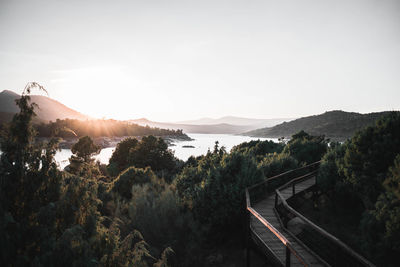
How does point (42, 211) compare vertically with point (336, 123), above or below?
below

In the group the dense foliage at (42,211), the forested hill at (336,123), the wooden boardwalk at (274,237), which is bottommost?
the wooden boardwalk at (274,237)

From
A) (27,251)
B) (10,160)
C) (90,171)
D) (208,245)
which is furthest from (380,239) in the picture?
(10,160)

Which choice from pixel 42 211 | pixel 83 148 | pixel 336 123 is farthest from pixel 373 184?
pixel 336 123

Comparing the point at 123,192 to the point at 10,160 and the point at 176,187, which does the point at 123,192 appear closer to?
the point at 176,187

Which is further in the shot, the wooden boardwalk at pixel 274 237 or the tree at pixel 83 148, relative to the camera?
the tree at pixel 83 148

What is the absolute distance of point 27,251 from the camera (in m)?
4.43

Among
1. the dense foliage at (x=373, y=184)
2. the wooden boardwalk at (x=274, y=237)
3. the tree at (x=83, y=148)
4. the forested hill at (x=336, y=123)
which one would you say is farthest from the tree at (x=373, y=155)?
the forested hill at (x=336, y=123)

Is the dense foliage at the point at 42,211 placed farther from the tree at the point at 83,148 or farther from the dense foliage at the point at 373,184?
the tree at the point at 83,148

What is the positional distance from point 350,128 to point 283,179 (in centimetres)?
8167

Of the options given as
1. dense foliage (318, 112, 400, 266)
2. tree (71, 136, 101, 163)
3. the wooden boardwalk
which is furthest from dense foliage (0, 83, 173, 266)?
tree (71, 136, 101, 163)

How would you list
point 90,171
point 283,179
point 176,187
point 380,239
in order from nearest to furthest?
point 90,171 → point 380,239 → point 176,187 → point 283,179

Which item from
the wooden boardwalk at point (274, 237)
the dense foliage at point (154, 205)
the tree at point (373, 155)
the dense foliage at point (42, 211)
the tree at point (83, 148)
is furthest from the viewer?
the tree at point (83, 148)

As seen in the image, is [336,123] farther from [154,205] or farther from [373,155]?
[154,205]

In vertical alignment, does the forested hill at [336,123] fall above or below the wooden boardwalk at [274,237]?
above
